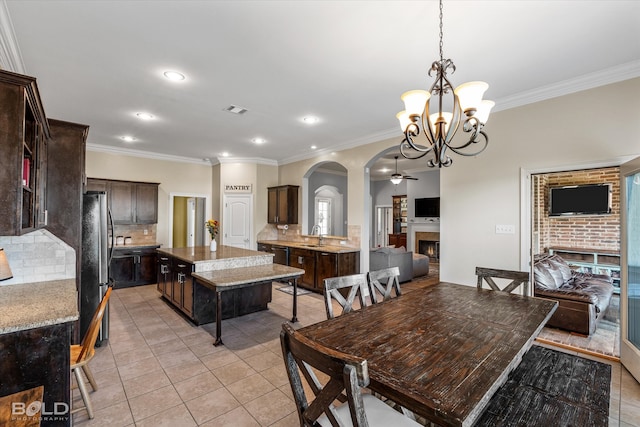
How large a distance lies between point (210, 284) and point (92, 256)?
1259 millimetres

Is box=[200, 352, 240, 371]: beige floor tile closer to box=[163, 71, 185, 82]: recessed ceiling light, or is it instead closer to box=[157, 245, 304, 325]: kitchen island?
box=[157, 245, 304, 325]: kitchen island

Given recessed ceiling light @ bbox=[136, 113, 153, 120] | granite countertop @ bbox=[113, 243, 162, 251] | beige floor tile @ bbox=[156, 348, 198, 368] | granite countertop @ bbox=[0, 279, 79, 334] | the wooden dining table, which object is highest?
recessed ceiling light @ bbox=[136, 113, 153, 120]

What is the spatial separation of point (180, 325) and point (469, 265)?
3967 mm

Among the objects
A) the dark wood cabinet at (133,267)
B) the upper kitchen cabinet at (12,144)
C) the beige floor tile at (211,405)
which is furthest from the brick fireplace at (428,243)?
the upper kitchen cabinet at (12,144)

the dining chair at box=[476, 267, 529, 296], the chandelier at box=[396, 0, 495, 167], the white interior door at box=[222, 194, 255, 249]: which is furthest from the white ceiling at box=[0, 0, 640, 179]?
the white interior door at box=[222, 194, 255, 249]

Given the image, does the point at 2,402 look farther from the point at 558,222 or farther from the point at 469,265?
the point at 558,222

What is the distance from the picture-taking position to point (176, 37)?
8.06 feet

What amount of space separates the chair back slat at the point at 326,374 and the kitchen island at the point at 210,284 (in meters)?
2.14

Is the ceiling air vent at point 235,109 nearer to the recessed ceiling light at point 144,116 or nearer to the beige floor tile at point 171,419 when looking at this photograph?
the recessed ceiling light at point 144,116

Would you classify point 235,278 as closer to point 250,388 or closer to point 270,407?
point 250,388

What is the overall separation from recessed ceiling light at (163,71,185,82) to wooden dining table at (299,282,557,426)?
2.85 m

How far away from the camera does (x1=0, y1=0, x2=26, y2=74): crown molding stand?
7.15ft

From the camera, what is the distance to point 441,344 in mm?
1630

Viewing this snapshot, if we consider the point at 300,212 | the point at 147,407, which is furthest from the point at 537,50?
the point at 300,212
